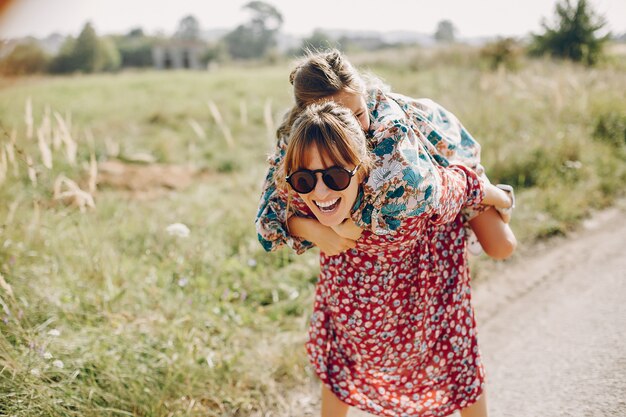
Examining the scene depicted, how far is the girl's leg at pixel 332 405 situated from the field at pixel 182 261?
22.3 inches

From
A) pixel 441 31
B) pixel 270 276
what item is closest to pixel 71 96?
pixel 270 276

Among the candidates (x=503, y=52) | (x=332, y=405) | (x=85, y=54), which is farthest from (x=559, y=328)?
(x=85, y=54)

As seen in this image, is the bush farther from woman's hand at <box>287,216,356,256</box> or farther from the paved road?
woman's hand at <box>287,216,356,256</box>

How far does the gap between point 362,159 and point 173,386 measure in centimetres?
164

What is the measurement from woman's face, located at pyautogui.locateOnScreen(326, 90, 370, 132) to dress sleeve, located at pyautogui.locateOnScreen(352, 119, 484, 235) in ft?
0.22

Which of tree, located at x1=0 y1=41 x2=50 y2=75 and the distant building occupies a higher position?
the distant building

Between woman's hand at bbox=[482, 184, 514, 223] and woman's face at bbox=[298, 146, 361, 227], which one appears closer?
woman's face at bbox=[298, 146, 361, 227]

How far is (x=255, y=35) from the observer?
79.0 meters

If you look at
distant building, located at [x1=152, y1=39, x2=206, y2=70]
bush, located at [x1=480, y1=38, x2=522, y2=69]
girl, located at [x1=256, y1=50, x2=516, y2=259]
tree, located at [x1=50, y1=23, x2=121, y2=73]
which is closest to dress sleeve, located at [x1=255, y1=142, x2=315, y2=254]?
girl, located at [x1=256, y1=50, x2=516, y2=259]

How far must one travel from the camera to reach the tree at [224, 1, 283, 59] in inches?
2982

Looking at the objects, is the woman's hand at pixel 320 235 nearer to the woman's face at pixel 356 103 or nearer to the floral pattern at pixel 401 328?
the floral pattern at pixel 401 328

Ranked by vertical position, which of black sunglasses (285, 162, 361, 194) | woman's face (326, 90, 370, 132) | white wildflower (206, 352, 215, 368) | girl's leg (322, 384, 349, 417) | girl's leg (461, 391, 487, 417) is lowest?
white wildflower (206, 352, 215, 368)

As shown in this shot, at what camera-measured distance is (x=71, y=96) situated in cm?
Answer: 1407

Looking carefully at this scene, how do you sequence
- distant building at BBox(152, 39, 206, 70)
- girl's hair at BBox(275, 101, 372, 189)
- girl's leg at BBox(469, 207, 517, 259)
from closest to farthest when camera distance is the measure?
1. girl's hair at BBox(275, 101, 372, 189)
2. girl's leg at BBox(469, 207, 517, 259)
3. distant building at BBox(152, 39, 206, 70)
